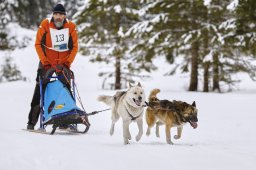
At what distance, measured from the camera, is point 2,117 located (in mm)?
10703

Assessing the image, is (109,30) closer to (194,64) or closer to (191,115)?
(194,64)

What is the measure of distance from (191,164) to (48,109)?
3413mm

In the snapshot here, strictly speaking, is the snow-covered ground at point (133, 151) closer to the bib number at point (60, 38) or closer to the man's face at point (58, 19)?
the bib number at point (60, 38)

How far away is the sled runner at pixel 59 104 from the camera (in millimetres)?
7164

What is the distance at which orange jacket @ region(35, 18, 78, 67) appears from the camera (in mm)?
7609

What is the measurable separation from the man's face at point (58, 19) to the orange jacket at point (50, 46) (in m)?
0.08

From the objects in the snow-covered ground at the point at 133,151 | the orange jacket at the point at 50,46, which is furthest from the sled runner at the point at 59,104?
the snow-covered ground at the point at 133,151

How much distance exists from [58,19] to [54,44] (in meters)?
0.49

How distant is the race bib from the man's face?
4.4 inches

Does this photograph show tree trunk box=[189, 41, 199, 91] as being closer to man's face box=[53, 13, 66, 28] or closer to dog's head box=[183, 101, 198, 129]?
man's face box=[53, 13, 66, 28]

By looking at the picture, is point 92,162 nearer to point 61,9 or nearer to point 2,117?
point 61,9

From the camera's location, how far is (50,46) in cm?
779

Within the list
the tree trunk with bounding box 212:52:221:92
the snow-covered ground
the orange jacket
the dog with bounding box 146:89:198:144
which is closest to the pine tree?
the tree trunk with bounding box 212:52:221:92

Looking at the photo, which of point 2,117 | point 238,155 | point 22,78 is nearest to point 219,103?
point 2,117
